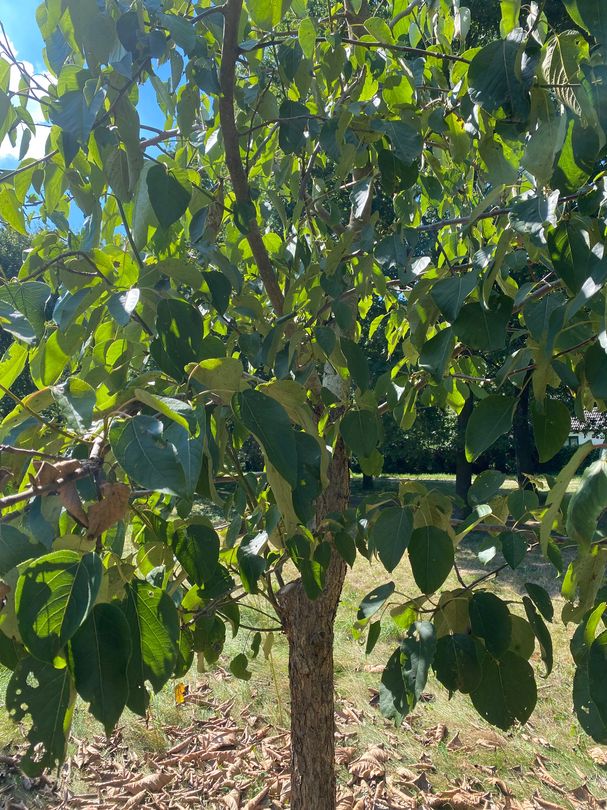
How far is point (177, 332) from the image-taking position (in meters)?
1.04

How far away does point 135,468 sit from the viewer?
69cm

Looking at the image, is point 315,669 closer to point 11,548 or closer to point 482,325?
point 482,325

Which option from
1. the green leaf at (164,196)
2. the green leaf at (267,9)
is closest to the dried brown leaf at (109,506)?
the green leaf at (164,196)

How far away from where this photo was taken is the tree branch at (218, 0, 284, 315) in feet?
4.18

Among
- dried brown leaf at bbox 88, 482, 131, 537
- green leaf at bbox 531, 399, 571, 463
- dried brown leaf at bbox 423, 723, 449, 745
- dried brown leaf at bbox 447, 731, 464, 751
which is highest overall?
green leaf at bbox 531, 399, 571, 463

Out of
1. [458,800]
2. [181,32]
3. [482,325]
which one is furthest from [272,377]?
[458,800]

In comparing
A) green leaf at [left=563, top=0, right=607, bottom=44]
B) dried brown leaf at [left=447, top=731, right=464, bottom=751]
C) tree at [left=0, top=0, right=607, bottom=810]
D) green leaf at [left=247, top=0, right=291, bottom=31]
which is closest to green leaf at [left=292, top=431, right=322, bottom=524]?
tree at [left=0, top=0, right=607, bottom=810]

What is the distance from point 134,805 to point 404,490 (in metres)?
2.00

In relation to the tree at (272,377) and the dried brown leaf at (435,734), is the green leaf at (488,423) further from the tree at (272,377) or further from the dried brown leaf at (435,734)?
the dried brown leaf at (435,734)

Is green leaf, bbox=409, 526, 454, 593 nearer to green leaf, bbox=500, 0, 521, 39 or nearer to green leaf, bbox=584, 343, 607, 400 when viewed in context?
green leaf, bbox=584, 343, 607, 400

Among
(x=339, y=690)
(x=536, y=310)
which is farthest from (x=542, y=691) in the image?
(x=536, y=310)

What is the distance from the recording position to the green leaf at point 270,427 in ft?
2.70

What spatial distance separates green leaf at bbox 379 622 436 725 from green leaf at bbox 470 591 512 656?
0.28ft

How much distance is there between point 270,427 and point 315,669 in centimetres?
122
